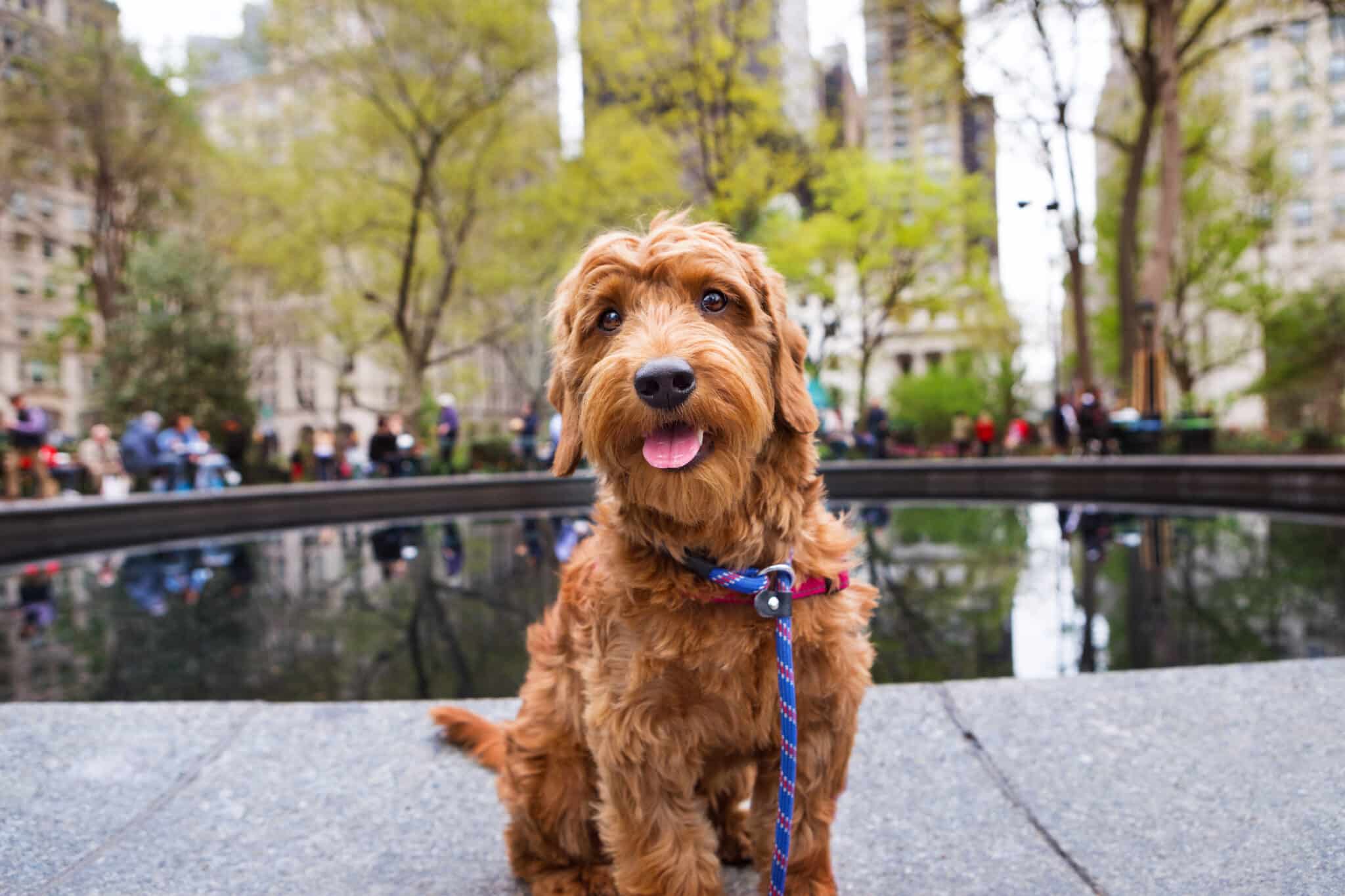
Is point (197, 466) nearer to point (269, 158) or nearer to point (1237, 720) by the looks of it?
point (269, 158)

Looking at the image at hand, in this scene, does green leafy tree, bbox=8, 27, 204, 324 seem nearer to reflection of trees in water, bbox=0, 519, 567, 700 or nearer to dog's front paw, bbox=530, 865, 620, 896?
reflection of trees in water, bbox=0, 519, 567, 700

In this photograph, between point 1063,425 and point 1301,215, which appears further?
point 1301,215

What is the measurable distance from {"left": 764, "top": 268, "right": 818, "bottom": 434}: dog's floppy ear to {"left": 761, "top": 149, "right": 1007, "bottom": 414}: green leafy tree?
28.4 m

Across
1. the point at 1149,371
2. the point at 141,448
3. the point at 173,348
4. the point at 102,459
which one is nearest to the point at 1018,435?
the point at 1149,371

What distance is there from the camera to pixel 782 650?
1.85 meters

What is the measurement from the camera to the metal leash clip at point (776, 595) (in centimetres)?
188

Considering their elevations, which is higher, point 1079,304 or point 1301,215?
point 1301,215

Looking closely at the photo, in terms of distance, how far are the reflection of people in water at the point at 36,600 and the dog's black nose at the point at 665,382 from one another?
6.19 metres

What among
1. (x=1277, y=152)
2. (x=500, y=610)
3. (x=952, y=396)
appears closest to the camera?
(x=500, y=610)

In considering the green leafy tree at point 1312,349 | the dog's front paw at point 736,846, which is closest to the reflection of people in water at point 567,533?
the dog's front paw at point 736,846

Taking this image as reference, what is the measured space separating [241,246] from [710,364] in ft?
115

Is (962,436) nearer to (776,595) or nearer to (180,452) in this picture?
(180,452)

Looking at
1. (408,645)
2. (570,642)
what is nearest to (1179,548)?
(408,645)

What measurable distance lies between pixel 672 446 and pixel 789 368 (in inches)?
18.4
